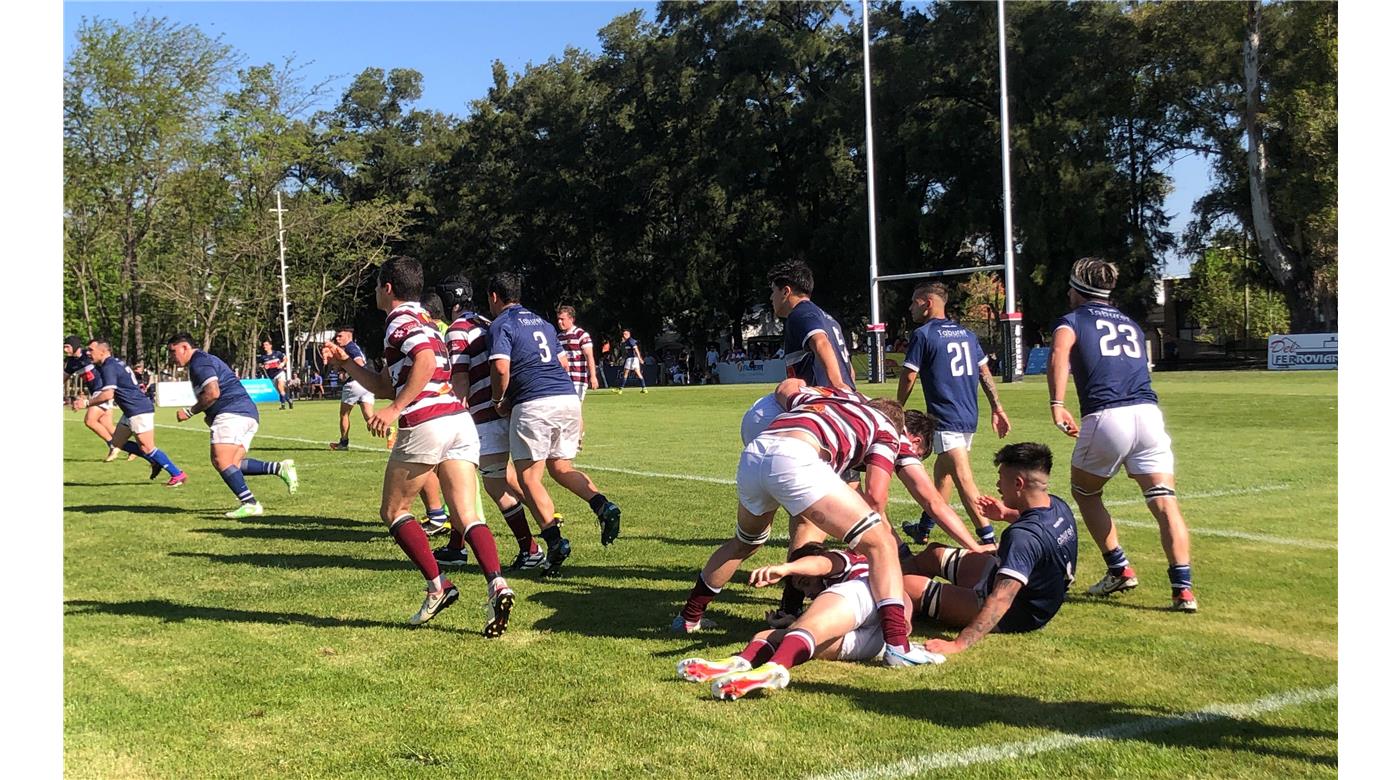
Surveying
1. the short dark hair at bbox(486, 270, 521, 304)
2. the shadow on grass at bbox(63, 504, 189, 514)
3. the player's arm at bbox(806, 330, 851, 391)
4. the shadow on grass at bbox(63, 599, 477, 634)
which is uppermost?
the short dark hair at bbox(486, 270, 521, 304)

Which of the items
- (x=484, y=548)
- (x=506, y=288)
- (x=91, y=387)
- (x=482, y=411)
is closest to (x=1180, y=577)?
(x=484, y=548)

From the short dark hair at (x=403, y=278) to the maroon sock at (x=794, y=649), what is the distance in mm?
2944

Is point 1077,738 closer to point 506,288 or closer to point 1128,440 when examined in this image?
point 1128,440

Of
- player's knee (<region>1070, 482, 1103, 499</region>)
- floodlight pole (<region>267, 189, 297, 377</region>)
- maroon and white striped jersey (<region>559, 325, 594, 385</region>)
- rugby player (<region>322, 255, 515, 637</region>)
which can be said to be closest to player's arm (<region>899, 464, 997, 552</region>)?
player's knee (<region>1070, 482, 1103, 499</region>)

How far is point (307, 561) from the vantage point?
8820 mm

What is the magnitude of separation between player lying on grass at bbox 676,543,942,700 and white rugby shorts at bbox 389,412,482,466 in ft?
6.84

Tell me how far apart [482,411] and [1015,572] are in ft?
14.8

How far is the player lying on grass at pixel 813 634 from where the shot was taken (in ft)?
16.0

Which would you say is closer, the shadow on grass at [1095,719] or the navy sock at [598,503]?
the shadow on grass at [1095,719]

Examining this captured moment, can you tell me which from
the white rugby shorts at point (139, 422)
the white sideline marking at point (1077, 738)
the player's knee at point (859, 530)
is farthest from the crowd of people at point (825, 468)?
the white rugby shorts at point (139, 422)

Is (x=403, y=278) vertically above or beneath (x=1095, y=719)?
above

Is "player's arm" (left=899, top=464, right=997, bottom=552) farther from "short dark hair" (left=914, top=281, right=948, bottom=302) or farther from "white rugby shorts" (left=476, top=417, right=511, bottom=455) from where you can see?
"white rugby shorts" (left=476, top=417, right=511, bottom=455)

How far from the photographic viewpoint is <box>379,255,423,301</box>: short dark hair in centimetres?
654

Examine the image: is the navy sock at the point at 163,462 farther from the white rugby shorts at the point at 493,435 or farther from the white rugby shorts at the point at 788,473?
the white rugby shorts at the point at 788,473
